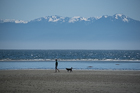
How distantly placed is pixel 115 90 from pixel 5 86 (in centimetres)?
766

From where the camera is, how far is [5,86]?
1736 centimetres

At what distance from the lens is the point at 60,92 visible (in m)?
15.3

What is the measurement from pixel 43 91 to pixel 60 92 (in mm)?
1136

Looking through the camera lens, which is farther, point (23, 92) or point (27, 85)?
point (27, 85)

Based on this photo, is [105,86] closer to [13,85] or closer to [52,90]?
[52,90]

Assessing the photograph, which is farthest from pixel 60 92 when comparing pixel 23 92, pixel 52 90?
pixel 23 92

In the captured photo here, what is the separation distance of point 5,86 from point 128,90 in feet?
27.9

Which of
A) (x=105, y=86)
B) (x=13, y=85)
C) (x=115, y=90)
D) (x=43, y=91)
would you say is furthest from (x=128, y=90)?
(x=13, y=85)

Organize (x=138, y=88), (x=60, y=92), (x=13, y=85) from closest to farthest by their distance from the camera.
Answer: (x=60, y=92) < (x=138, y=88) < (x=13, y=85)

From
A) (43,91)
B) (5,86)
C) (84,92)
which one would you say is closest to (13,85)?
(5,86)

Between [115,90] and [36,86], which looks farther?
[36,86]

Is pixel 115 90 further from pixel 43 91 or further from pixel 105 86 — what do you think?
pixel 43 91

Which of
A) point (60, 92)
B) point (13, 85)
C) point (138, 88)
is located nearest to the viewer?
point (60, 92)

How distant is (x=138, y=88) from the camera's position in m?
16.6
